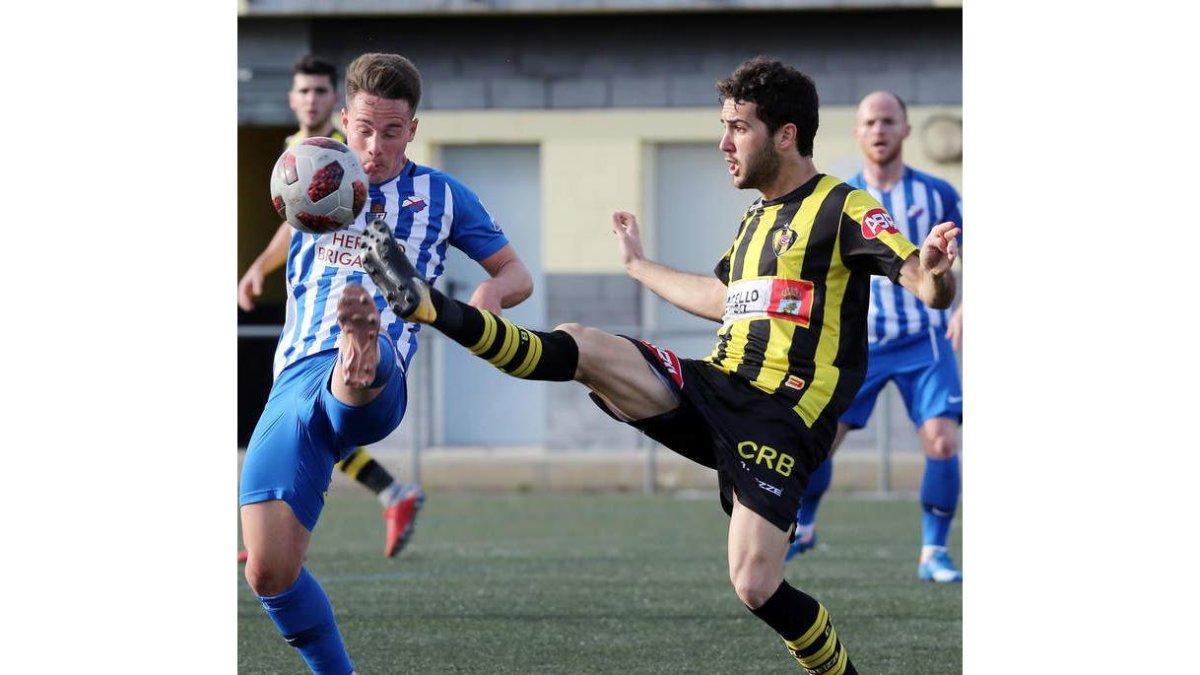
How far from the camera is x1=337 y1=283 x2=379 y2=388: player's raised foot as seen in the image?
4.18 m

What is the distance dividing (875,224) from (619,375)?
2.63 feet

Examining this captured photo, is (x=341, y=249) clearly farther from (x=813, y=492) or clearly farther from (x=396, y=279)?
(x=813, y=492)

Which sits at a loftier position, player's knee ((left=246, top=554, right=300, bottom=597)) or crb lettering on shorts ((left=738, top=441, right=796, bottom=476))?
crb lettering on shorts ((left=738, top=441, right=796, bottom=476))

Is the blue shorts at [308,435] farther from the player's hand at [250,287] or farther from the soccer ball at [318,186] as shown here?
the player's hand at [250,287]

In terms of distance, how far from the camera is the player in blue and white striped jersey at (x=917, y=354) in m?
7.90

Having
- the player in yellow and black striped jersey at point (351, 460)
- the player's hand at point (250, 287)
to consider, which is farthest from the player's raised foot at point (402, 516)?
the player's hand at point (250, 287)

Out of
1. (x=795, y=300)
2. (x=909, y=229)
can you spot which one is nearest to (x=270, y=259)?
(x=909, y=229)

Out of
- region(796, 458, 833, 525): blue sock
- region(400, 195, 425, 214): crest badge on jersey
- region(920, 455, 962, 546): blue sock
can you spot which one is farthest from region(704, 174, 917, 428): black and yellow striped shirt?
region(796, 458, 833, 525): blue sock

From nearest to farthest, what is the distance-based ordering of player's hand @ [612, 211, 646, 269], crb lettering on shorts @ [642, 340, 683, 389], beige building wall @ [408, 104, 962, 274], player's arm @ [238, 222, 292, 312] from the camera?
crb lettering on shorts @ [642, 340, 683, 389], player's hand @ [612, 211, 646, 269], player's arm @ [238, 222, 292, 312], beige building wall @ [408, 104, 962, 274]

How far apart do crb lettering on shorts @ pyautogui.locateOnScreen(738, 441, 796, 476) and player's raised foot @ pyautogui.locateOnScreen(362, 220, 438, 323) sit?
103cm

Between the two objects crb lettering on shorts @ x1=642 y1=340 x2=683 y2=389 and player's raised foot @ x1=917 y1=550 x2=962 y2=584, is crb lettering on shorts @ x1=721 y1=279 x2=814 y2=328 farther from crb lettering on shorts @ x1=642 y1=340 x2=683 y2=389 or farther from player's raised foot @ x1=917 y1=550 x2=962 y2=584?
player's raised foot @ x1=917 y1=550 x2=962 y2=584
